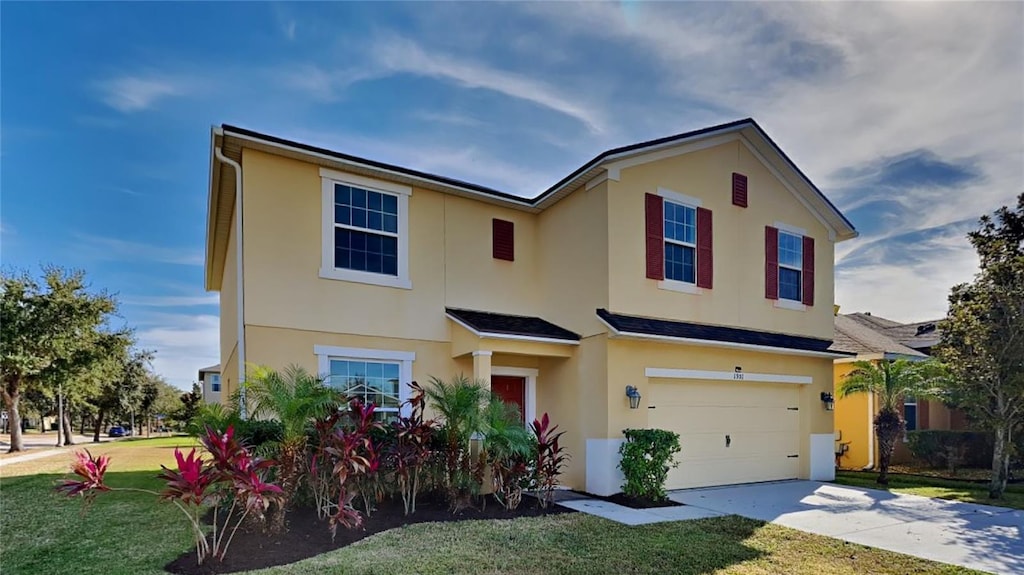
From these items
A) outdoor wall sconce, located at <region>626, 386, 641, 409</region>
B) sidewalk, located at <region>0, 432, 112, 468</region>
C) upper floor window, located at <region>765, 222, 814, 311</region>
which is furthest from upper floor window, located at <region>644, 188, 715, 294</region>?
sidewalk, located at <region>0, 432, 112, 468</region>

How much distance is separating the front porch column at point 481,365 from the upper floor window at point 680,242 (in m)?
4.13

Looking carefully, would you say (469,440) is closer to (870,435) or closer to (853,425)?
(870,435)

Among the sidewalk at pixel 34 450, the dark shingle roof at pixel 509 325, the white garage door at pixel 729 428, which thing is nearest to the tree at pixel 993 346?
the white garage door at pixel 729 428

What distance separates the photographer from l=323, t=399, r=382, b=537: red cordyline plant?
6.80 metres

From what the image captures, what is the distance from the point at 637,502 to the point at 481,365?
351cm

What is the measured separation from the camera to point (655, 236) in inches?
442

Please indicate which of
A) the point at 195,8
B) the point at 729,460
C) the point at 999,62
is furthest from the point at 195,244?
the point at 999,62

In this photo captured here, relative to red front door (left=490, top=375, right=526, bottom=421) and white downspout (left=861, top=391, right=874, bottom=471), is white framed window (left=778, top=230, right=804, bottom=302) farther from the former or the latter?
red front door (left=490, top=375, right=526, bottom=421)

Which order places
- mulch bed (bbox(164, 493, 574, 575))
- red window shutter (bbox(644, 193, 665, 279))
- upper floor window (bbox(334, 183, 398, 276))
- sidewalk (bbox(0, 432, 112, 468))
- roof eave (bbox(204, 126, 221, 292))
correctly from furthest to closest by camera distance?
sidewalk (bbox(0, 432, 112, 468)) → red window shutter (bbox(644, 193, 665, 279)) → upper floor window (bbox(334, 183, 398, 276)) → roof eave (bbox(204, 126, 221, 292)) → mulch bed (bbox(164, 493, 574, 575))

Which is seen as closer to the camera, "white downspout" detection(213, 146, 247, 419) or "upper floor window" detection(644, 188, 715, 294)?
"white downspout" detection(213, 146, 247, 419)

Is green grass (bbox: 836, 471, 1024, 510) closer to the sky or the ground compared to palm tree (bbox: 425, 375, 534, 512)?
closer to the ground

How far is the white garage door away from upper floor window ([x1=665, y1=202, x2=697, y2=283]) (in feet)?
7.37

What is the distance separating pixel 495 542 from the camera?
6871mm

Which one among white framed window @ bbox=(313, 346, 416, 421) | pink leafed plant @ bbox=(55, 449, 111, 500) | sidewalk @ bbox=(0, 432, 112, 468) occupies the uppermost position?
white framed window @ bbox=(313, 346, 416, 421)
